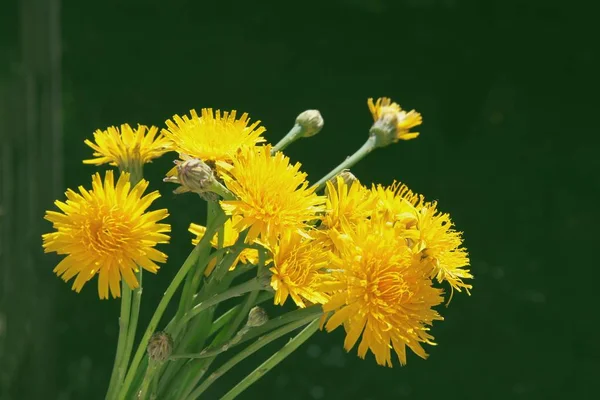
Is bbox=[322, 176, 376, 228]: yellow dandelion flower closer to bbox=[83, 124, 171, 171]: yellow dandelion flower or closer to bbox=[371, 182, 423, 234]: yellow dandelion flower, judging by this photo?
bbox=[371, 182, 423, 234]: yellow dandelion flower

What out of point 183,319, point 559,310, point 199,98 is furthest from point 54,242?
point 559,310

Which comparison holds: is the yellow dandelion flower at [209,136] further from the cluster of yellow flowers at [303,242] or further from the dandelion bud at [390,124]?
the dandelion bud at [390,124]

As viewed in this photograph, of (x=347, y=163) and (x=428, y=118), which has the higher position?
(x=428, y=118)

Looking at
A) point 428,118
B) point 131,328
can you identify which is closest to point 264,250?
point 131,328

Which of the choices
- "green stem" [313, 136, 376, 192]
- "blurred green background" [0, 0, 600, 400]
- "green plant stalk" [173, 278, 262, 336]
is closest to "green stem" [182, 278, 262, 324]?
"green plant stalk" [173, 278, 262, 336]

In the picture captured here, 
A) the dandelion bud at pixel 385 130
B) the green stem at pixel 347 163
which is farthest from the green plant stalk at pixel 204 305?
the dandelion bud at pixel 385 130

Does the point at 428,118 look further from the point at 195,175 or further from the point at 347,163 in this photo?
the point at 195,175

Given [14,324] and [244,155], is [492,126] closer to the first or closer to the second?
[14,324]
